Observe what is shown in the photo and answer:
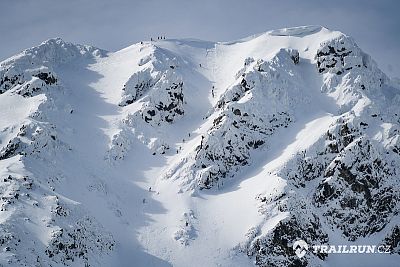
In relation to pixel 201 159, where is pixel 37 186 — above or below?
above

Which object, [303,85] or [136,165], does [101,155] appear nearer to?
[136,165]

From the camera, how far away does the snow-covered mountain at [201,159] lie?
66000 mm

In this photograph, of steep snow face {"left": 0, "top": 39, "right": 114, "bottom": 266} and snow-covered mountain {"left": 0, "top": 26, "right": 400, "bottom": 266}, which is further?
snow-covered mountain {"left": 0, "top": 26, "right": 400, "bottom": 266}

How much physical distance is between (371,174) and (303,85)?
1004 inches

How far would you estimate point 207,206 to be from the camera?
2960 inches

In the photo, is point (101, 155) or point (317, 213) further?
point (101, 155)

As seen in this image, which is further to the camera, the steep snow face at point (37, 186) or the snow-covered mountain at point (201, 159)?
the snow-covered mountain at point (201, 159)

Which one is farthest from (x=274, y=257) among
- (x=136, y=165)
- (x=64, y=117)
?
(x=64, y=117)

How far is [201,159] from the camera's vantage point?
80.2m

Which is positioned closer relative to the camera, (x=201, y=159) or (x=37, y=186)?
(x=37, y=186)

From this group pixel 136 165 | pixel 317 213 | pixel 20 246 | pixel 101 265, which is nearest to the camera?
pixel 20 246

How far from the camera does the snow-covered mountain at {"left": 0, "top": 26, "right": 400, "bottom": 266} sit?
6600 cm

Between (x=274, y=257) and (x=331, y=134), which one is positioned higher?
(x=331, y=134)

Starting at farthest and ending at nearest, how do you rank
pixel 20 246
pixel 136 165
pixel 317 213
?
pixel 136 165, pixel 317 213, pixel 20 246
